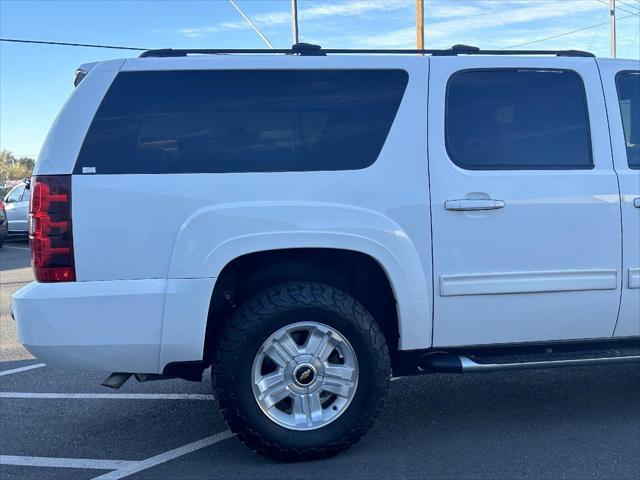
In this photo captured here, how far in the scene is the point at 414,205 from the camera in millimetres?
3668

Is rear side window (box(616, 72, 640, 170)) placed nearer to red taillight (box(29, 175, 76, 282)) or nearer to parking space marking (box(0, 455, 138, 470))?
red taillight (box(29, 175, 76, 282))

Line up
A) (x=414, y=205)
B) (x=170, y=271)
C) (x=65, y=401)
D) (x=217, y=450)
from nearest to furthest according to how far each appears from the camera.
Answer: (x=170, y=271) → (x=414, y=205) → (x=217, y=450) → (x=65, y=401)

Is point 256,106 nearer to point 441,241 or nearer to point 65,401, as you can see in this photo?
point 441,241

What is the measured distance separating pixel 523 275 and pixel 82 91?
2.57 meters

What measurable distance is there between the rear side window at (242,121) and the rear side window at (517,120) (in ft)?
1.27

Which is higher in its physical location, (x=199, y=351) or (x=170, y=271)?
(x=170, y=271)

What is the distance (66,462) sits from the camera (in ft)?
12.5

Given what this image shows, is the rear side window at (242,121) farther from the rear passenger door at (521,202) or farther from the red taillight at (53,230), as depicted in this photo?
the rear passenger door at (521,202)

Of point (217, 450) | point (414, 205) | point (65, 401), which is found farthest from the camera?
point (65, 401)

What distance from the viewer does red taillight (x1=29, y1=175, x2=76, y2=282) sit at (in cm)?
335

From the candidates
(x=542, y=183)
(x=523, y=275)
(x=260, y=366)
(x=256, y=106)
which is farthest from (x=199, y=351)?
(x=542, y=183)

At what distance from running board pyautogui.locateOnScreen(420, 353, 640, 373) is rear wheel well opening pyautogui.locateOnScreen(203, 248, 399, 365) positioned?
0.74 ft

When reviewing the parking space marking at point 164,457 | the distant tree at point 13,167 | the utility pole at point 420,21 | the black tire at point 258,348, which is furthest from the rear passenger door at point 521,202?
the distant tree at point 13,167

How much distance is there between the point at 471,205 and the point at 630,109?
1.31 metres
